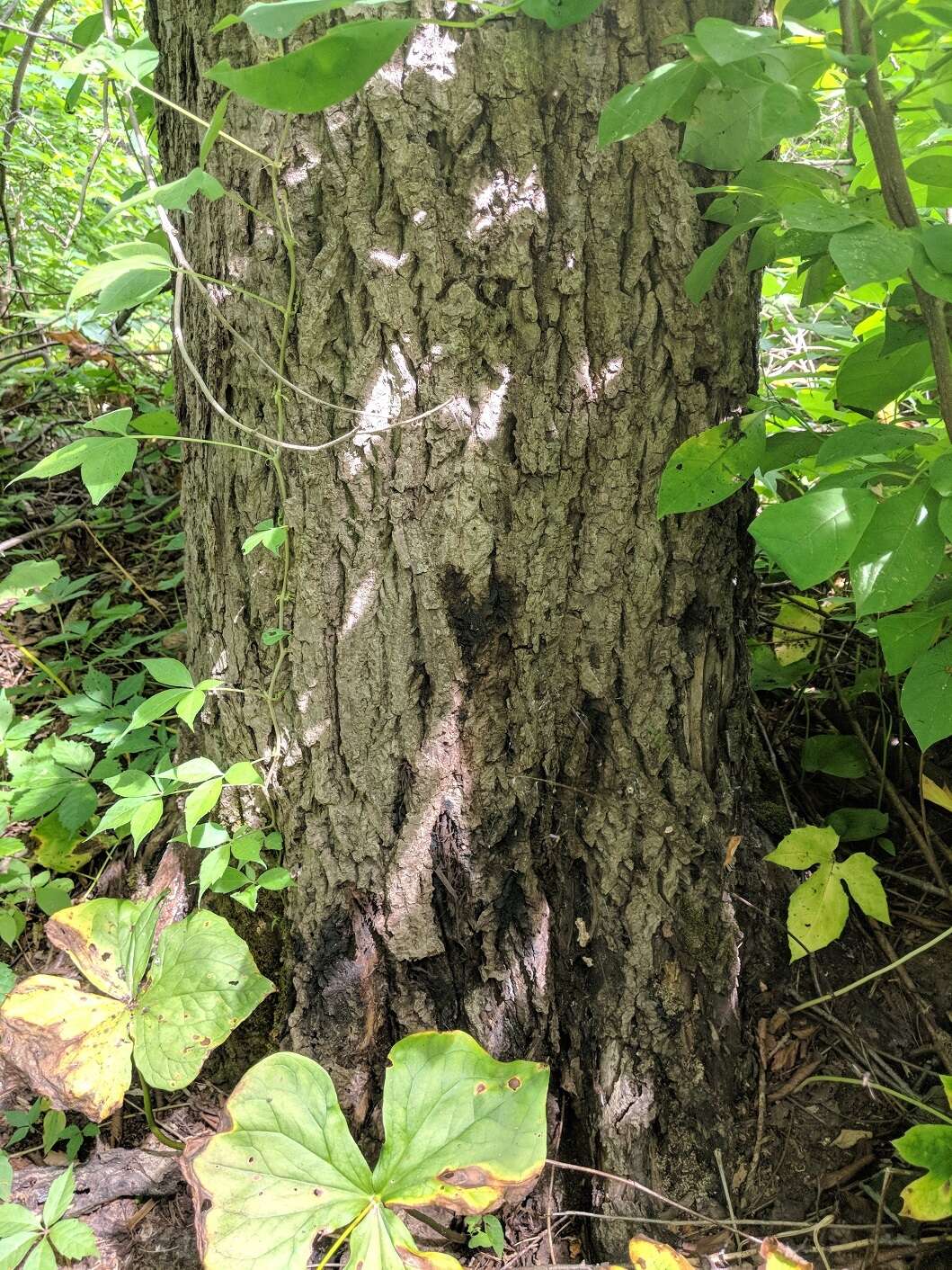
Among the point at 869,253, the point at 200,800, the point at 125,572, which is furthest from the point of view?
the point at 125,572

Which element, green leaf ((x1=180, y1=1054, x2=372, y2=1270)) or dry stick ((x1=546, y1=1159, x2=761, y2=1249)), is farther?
dry stick ((x1=546, y1=1159, x2=761, y2=1249))

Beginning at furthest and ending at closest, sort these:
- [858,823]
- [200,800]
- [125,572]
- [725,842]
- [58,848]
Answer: [125,572]
[58,848]
[858,823]
[725,842]
[200,800]

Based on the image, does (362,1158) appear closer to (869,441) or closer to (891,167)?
(869,441)

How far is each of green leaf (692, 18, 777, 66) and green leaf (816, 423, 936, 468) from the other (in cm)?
46

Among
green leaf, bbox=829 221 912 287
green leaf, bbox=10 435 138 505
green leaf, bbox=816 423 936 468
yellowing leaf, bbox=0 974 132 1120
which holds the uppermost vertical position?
green leaf, bbox=829 221 912 287

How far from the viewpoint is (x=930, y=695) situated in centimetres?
104

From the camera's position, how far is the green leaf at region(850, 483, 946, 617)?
953 mm

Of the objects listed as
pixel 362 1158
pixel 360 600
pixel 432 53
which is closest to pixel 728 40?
pixel 432 53

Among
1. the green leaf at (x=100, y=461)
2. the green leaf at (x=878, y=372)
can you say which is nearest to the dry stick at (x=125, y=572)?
the green leaf at (x=100, y=461)

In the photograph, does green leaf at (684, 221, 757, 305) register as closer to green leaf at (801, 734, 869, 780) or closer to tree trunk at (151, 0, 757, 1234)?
tree trunk at (151, 0, 757, 1234)

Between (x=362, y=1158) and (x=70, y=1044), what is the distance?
490 millimetres

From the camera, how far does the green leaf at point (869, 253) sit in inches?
30.7

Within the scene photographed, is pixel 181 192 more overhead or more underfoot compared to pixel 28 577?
more overhead

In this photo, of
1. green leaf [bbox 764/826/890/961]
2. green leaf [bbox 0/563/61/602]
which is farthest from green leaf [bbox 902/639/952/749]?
green leaf [bbox 0/563/61/602]
